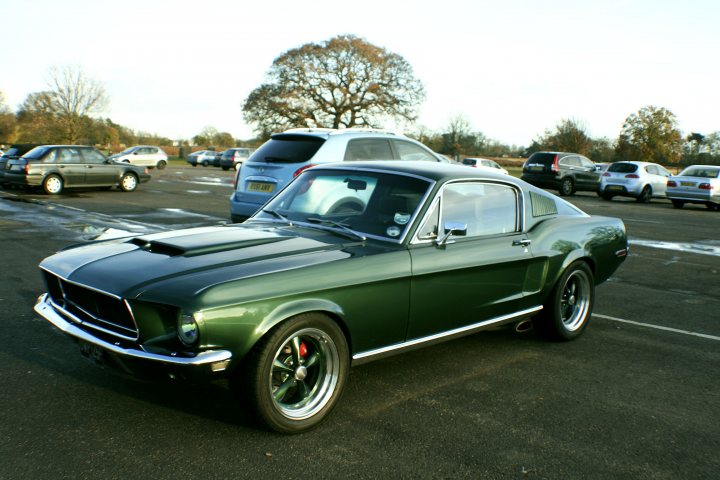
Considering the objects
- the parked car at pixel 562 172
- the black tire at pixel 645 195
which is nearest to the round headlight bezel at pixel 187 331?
the parked car at pixel 562 172

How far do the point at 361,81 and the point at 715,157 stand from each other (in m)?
33.5

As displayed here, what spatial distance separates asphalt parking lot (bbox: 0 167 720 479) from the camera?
10.1ft

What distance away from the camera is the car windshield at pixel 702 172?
22.4 metres

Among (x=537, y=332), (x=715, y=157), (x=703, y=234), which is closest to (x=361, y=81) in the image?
(x=715, y=157)

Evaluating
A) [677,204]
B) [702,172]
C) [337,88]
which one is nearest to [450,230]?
[702,172]

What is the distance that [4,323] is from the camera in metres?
5.13

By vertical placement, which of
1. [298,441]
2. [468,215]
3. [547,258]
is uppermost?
[468,215]

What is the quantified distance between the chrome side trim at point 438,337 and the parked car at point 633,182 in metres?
21.6

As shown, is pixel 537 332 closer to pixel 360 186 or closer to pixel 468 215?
pixel 468 215

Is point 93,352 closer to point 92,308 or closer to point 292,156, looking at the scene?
point 92,308

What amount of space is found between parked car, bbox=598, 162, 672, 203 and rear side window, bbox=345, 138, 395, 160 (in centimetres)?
1708

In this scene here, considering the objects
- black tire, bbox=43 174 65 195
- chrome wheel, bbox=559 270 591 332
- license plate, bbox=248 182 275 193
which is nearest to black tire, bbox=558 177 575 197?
black tire, bbox=43 174 65 195

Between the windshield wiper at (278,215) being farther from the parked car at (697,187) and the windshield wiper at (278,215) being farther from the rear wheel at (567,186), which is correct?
the rear wheel at (567,186)

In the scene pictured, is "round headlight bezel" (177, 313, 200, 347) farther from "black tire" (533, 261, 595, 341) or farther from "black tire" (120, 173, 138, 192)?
"black tire" (120, 173, 138, 192)
